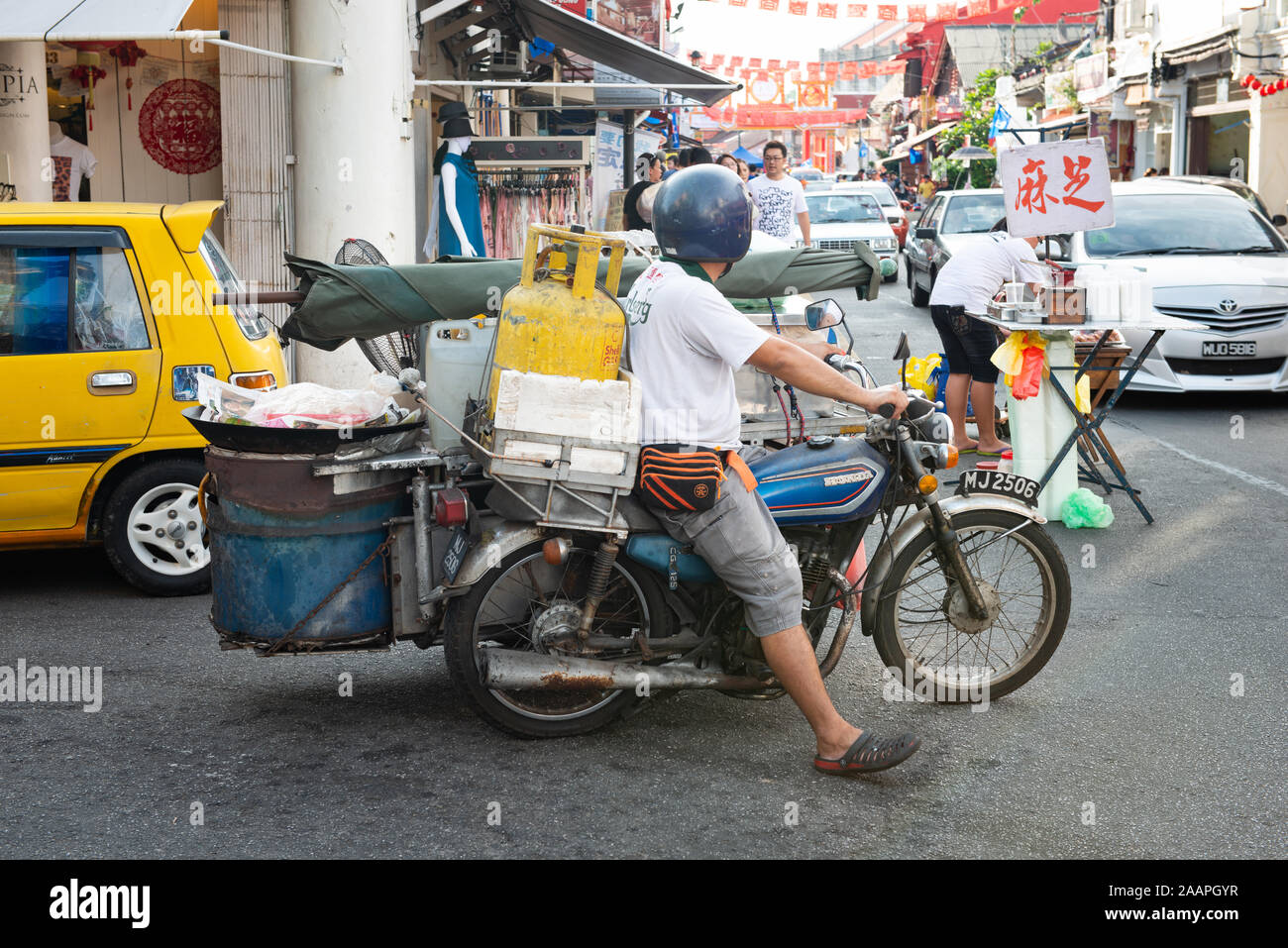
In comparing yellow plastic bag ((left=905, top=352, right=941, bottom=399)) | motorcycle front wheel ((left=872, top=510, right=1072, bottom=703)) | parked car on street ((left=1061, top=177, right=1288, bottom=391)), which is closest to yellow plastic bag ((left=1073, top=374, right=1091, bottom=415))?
yellow plastic bag ((left=905, top=352, right=941, bottom=399))

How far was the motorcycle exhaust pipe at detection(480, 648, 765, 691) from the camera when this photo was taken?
14.3ft

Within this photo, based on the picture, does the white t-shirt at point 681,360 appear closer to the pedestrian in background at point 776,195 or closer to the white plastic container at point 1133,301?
the white plastic container at point 1133,301

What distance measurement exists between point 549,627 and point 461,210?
6.72 metres

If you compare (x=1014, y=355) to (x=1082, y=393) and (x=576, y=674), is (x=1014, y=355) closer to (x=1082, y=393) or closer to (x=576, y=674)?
(x=1082, y=393)

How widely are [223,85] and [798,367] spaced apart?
26.0 feet

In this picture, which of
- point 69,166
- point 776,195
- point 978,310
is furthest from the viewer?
point 776,195

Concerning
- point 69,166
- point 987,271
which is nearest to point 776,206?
point 987,271

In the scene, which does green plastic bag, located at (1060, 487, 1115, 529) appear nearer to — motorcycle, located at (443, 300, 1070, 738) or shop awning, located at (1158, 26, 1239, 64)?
motorcycle, located at (443, 300, 1070, 738)

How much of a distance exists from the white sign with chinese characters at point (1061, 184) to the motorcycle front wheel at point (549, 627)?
467cm

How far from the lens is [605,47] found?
1520 centimetres

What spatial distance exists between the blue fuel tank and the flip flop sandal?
28.4 inches

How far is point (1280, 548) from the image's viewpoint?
23.1 ft

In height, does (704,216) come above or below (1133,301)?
above
